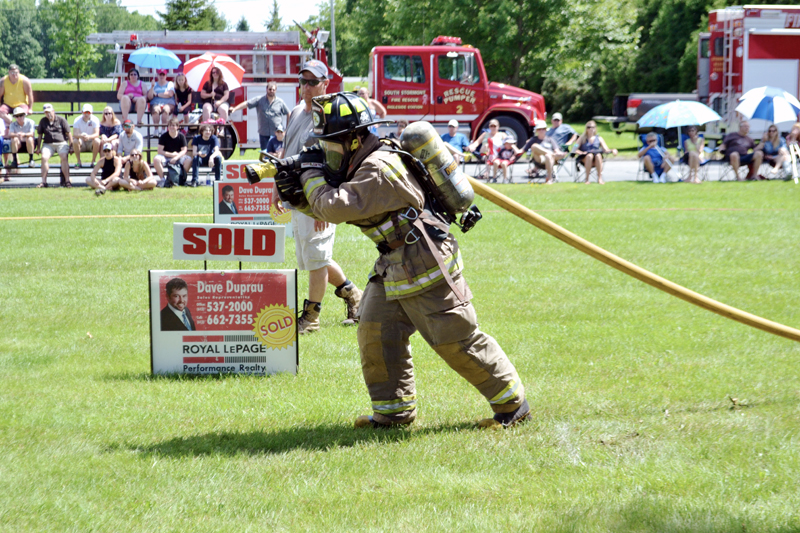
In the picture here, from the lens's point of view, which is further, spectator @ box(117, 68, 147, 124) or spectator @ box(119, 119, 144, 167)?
spectator @ box(117, 68, 147, 124)

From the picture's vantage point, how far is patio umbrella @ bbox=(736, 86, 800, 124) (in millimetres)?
18281

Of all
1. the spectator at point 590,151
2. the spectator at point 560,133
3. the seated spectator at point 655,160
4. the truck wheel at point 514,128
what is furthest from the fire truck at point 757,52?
the spectator at point 590,151

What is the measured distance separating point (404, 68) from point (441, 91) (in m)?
1.13

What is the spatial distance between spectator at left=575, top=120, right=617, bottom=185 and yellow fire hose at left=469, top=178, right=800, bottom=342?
13.2 meters

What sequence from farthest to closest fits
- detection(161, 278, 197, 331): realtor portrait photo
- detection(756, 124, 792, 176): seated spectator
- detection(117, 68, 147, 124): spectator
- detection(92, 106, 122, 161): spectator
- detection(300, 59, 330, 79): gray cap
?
detection(117, 68, 147, 124): spectator, detection(756, 124, 792, 176): seated spectator, detection(92, 106, 122, 161): spectator, detection(300, 59, 330, 79): gray cap, detection(161, 278, 197, 331): realtor portrait photo

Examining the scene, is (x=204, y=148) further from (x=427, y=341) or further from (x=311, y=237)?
(x=427, y=341)

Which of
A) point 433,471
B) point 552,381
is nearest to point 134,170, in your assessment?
point 552,381

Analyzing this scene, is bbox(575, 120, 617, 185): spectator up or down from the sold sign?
up

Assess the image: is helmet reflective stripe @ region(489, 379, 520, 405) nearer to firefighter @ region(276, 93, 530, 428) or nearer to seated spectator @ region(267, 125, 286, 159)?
firefighter @ region(276, 93, 530, 428)

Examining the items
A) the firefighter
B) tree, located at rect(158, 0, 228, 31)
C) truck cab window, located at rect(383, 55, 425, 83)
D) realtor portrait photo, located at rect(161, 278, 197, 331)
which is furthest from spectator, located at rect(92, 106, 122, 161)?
tree, located at rect(158, 0, 228, 31)

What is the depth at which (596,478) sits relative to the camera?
3965mm

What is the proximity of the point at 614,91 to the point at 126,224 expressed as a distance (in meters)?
35.7

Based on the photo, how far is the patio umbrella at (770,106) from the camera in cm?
1828

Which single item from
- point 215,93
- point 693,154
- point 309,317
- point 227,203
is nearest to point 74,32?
point 215,93
